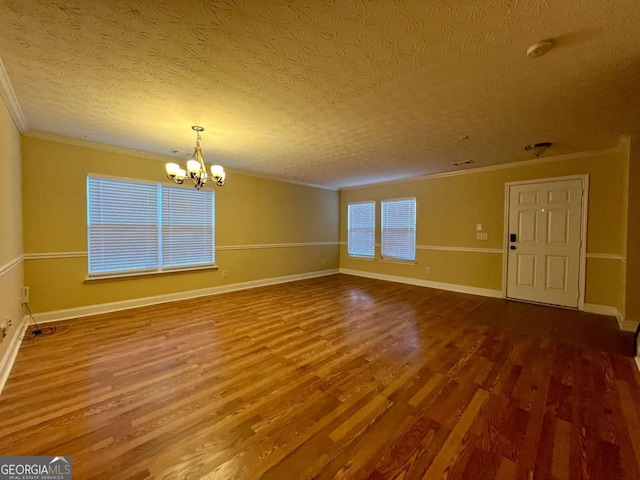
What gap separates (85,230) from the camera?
3697mm

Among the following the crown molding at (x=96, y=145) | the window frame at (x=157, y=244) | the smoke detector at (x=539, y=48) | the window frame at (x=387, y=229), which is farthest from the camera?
the window frame at (x=387, y=229)

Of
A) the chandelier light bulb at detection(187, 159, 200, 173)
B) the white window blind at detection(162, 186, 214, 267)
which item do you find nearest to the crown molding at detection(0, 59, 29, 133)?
the chandelier light bulb at detection(187, 159, 200, 173)

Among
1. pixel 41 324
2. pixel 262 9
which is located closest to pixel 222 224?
pixel 41 324

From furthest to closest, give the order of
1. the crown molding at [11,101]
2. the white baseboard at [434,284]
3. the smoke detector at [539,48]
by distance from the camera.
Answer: the white baseboard at [434,284] → the crown molding at [11,101] → the smoke detector at [539,48]

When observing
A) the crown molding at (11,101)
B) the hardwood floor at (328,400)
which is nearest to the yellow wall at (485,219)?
the hardwood floor at (328,400)

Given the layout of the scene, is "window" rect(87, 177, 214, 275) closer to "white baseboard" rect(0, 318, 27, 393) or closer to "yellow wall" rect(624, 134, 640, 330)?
"white baseboard" rect(0, 318, 27, 393)

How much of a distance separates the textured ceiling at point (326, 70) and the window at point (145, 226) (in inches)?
34.9

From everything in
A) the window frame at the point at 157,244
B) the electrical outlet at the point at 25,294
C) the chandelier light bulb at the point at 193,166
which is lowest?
the electrical outlet at the point at 25,294

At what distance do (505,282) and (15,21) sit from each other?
256 inches

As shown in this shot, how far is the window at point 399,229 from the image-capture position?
606 cm

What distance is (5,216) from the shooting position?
2391mm

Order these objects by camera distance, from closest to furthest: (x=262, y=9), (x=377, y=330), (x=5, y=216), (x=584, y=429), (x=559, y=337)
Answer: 1. (x=262, y=9)
2. (x=584, y=429)
3. (x=5, y=216)
4. (x=559, y=337)
5. (x=377, y=330)

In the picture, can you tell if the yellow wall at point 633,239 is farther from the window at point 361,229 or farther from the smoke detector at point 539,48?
the window at point 361,229

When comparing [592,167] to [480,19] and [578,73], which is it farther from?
[480,19]
